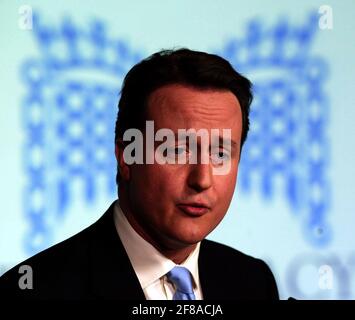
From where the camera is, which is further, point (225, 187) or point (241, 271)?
point (241, 271)

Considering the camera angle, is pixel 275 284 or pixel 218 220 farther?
pixel 275 284

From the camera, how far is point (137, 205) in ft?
4.03

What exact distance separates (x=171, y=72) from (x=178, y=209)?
0.90 ft

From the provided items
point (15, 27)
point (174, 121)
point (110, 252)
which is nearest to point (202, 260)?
point (110, 252)

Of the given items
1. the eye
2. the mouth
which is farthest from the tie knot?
the eye

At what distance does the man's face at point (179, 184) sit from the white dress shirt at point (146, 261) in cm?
2

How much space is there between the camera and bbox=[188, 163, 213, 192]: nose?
1193mm

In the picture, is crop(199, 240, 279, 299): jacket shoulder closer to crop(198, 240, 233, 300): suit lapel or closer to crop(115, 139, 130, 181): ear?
crop(198, 240, 233, 300): suit lapel

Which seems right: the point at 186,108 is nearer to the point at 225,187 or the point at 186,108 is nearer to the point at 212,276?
the point at 225,187

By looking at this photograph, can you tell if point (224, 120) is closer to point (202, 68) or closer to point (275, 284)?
point (202, 68)

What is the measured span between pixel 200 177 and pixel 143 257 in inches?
7.8

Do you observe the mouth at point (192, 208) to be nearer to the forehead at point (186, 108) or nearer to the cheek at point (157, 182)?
→ the cheek at point (157, 182)

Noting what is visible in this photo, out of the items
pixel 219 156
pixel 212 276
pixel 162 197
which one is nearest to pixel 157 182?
pixel 162 197

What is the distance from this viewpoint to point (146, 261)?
1.22 meters
